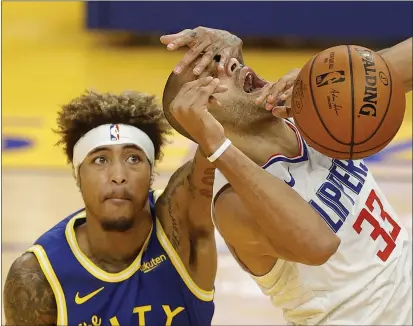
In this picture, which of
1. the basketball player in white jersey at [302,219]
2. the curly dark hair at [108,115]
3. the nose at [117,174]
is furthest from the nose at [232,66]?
the curly dark hair at [108,115]

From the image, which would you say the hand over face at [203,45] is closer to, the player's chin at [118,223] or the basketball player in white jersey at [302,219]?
the basketball player in white jersey at [302,219]

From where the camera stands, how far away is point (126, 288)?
3682 mm

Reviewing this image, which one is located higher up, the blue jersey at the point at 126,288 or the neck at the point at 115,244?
the neck at the point at 115,244

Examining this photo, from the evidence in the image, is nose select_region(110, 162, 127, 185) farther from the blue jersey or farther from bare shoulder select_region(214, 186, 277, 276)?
bare shoulder select_region(214, 186, 277, 276)

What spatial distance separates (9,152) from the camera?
729cm

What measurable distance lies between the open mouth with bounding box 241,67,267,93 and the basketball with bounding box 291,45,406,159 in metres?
0.38

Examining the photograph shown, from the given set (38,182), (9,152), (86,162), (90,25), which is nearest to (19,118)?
(9,152)

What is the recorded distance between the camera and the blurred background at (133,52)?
7.10 meters

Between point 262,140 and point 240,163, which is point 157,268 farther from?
point 240,163

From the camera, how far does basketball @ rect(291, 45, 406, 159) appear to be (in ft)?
9.07

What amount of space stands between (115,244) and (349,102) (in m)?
1.41

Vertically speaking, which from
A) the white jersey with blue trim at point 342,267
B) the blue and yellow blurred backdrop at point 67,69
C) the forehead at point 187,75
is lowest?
the white jersey with blue trim at point 342,267

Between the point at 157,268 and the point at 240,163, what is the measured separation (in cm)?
110

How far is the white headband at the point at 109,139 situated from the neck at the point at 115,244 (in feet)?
0.87
